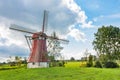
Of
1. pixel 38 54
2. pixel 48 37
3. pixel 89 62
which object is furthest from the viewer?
pixel 89 62

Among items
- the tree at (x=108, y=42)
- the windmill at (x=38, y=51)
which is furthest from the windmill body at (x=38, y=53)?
the tree at (x=108, y=42)

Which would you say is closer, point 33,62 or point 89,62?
point 33,62

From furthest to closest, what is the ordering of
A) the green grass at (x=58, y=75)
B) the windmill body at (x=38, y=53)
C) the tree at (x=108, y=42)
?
the tree at (x=108, y=42) < the windmill body at (x=38, y=53) < the green grass at (x=58, y=75)

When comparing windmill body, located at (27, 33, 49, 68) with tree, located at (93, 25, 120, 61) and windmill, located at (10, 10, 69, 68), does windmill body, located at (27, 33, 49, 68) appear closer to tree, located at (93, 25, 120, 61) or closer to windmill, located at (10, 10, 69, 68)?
windmill, located at (10, 10, 69, 68)

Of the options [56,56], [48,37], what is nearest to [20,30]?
[48,37]

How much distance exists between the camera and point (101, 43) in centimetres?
9181

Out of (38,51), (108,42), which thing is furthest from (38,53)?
(108,42)

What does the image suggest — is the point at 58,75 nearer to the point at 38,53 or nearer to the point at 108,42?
the point at 38,53

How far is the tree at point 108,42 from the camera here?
295ft

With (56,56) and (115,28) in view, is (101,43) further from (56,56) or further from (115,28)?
(56,56)

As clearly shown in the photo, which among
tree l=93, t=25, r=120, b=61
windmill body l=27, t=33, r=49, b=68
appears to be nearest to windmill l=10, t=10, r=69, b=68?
windmill body l=27, t=33, r=49, b=68

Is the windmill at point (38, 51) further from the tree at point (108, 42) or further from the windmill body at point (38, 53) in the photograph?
the tree at point (108, 42)

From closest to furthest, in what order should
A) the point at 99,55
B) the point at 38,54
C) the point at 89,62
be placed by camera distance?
the point at 38,54 → the point at 89,62 → the point at 99,55

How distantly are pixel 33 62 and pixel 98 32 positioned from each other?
42.2 m
